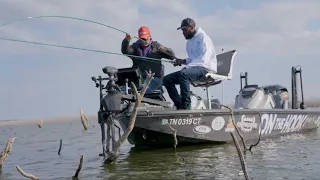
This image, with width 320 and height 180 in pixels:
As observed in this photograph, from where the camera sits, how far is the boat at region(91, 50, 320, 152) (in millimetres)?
6977

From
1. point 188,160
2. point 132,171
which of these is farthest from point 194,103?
point 132,171

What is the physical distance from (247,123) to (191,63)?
71.7 inches

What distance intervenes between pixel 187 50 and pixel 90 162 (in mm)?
2709

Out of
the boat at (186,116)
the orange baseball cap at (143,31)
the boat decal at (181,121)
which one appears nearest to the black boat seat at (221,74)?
the boat at (186,116)

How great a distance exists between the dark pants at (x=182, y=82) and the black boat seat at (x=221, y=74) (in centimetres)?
26

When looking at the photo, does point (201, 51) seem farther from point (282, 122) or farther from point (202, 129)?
point (282, 122)

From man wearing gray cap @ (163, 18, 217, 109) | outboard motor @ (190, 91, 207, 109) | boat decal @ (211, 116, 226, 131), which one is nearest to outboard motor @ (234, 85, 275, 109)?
outboard motor @ (190, 91, 207, 109)

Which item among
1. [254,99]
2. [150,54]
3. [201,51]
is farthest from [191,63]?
[254,99]

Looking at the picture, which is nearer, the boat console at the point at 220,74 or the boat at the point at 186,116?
the boat at the point at 186,116

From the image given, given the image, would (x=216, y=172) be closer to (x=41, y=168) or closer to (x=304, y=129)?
(x=41, y=168)

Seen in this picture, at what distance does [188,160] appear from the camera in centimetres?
696

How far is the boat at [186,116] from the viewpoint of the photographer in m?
6.98

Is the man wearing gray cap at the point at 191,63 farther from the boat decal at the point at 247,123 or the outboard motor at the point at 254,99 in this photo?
the outboard motor at the point at 254,99

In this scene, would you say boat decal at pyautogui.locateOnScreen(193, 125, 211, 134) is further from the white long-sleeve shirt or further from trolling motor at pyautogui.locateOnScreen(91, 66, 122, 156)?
trolling motor at pyautogui.locateOnScreen(91, 66, 122, 156)
